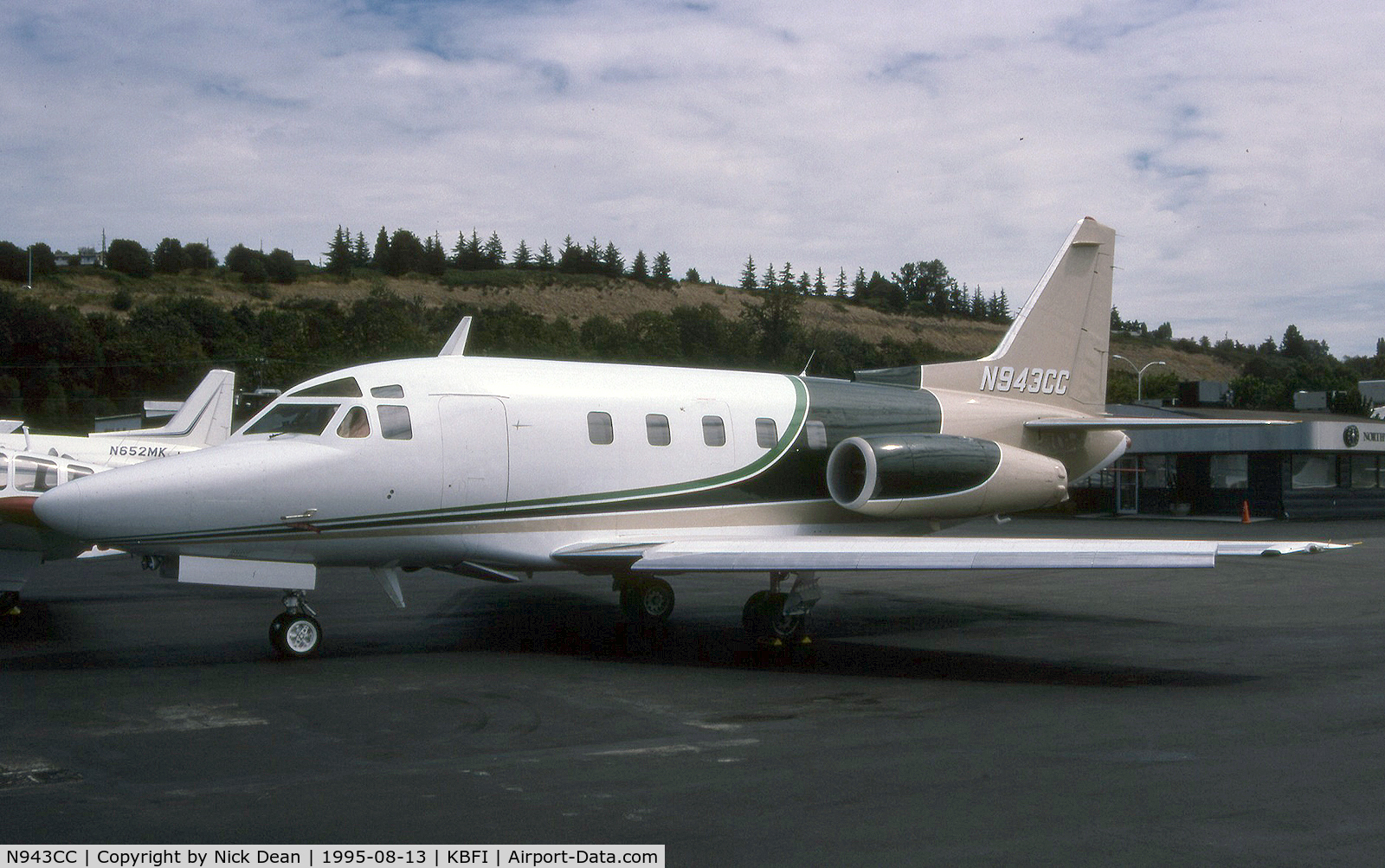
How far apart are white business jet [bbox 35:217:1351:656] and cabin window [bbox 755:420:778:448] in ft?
0.08

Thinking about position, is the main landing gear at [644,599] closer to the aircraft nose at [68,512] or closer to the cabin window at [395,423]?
the cabin window at [395,423]

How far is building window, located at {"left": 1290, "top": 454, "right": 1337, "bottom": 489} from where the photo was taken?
136ft

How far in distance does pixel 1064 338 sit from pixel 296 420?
1136 centimetres

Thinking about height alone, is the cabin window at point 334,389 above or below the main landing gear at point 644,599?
above

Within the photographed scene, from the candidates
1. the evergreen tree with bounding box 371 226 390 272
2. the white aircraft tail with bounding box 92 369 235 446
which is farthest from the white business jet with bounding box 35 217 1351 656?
the evergreen tree with bounding box 371 226 390 272

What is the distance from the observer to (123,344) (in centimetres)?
7544

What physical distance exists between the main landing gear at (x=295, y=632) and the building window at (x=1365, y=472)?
42.2 meters

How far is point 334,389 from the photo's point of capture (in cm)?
1213

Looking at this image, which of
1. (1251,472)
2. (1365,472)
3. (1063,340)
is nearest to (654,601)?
(1063,340)

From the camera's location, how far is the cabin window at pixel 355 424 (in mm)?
11758

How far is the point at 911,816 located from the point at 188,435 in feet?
79.1

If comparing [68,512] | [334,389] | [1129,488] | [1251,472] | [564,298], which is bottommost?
[1129,488]

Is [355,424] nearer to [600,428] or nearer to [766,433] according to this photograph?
[600,428]

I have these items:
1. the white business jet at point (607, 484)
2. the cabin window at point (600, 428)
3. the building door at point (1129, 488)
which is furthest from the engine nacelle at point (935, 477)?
the building door at point (1129, 488)
